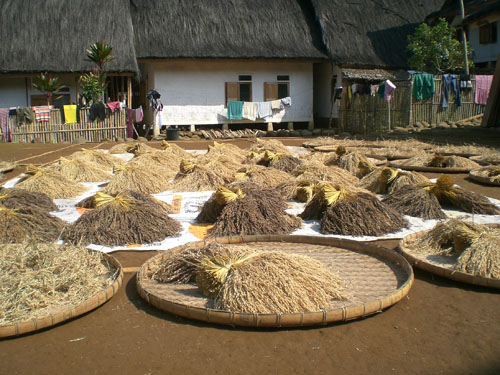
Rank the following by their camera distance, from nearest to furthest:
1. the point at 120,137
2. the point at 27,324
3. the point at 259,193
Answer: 1. the point at 27,324
2. the point at 259,193
3. the point at 120,137

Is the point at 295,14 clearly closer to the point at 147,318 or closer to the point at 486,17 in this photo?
the point at 486,17

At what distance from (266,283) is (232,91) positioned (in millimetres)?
15533

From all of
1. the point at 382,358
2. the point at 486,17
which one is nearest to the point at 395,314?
the point at 382,358

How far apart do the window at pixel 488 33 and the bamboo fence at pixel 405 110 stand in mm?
4407

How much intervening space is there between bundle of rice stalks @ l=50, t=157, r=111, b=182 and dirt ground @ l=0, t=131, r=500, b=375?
171 inches

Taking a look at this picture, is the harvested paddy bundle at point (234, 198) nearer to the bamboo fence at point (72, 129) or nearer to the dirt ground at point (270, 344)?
the dirt ground at point (270, 344)

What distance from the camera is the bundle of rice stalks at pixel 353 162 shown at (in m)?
6.83

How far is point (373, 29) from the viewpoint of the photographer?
61.4ft

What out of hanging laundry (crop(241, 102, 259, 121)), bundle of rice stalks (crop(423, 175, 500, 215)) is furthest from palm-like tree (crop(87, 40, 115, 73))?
bundle of rice stalks (crop(423, 175, 500, 215))

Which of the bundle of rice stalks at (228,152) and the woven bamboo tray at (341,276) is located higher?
the bundle of rice stalks at (228,152)

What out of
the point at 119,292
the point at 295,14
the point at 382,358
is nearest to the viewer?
the point at 382,358

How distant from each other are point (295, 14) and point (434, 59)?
16.5 ft

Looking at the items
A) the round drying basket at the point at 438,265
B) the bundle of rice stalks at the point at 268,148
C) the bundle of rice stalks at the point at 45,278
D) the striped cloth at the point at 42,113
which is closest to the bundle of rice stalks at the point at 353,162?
the bundle of rice stalks at the point at 268,148

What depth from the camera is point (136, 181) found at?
6246 mm
